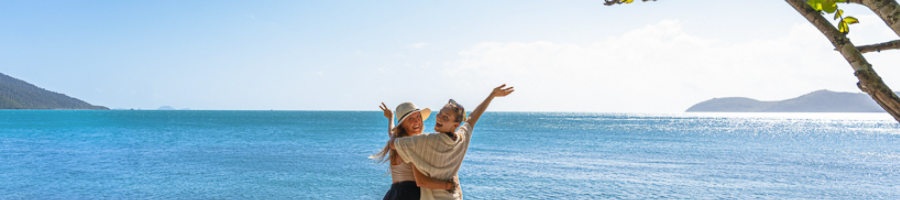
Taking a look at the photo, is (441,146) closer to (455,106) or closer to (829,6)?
(455,106)

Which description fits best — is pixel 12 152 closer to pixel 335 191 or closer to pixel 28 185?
pixel 28 185

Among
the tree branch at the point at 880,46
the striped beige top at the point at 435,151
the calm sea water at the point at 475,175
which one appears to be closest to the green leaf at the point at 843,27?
the tree branch at the point at 880,46

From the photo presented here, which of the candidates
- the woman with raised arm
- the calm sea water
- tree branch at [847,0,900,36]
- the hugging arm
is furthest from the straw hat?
the calm sea water

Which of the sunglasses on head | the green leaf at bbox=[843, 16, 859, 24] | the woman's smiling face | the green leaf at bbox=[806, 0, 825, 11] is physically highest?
the green leaf at bbox=[806, 0, 825, 11]

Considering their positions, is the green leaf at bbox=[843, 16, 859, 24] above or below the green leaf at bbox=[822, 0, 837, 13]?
below


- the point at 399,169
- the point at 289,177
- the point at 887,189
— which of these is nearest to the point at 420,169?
the point at 399,169

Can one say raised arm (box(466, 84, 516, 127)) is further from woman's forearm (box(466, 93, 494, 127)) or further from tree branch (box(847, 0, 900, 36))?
tree branch (box(847, 0, 900, 36))

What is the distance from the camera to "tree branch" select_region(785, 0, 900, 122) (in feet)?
4.18

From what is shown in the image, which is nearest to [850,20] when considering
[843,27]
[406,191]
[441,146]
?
[843,27]

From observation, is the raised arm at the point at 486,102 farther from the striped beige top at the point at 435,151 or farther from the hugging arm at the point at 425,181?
the hugging arm at the point at 425,181

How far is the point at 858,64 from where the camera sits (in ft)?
4.35

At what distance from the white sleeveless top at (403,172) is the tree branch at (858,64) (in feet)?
7.64

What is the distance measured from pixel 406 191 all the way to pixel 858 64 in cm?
247

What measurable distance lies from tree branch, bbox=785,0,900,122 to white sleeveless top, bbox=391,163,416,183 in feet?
7.64
